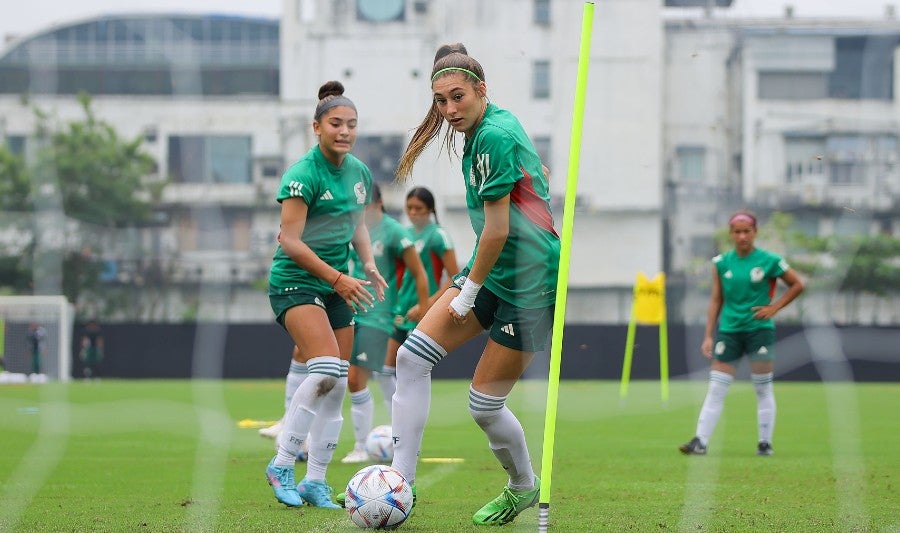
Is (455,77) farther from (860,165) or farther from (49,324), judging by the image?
(49,324)

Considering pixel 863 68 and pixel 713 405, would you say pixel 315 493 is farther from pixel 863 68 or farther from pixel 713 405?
pixel 863 68

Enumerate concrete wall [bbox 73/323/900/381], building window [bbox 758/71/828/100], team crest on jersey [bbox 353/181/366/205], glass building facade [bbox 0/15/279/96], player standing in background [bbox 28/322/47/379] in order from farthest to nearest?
player standing in background [bbox 28/322/47/379]
concrete wall [bbox 73/323/900/381]
glass building facade [bbox 0/15/279/96]
building window [bbox 758/71/828/100]
team crest on jersey [bbox 353/181/366/205]

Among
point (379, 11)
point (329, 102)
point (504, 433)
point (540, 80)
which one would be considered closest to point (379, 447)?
point (329, 102)

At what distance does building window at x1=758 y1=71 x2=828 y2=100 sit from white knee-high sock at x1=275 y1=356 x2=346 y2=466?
748 cm

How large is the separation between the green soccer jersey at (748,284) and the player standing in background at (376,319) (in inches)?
107

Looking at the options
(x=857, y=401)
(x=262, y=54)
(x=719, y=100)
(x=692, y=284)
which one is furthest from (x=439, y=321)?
(x=692, y=284)

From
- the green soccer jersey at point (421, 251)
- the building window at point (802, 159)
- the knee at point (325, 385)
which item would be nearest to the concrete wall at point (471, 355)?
the building window at point (802, 159)

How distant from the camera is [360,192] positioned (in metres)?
6.98

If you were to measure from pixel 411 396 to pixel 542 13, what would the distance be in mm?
8461

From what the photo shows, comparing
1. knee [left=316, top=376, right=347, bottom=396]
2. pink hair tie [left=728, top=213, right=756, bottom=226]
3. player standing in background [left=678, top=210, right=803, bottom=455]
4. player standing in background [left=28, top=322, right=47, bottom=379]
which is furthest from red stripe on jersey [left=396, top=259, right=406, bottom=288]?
player standing in background [left=28, top=322, right=47, bottom=379]

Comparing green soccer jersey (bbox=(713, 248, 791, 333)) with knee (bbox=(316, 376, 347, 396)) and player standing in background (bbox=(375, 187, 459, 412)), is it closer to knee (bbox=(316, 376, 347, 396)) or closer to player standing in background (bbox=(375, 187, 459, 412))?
player standing in background (bbox=(375, 187, 459, 412))

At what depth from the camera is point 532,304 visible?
569cm

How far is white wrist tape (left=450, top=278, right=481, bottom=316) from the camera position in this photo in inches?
217

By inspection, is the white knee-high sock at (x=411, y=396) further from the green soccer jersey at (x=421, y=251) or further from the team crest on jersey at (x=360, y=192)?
the green soccer jersey at (x=421, y=251)
